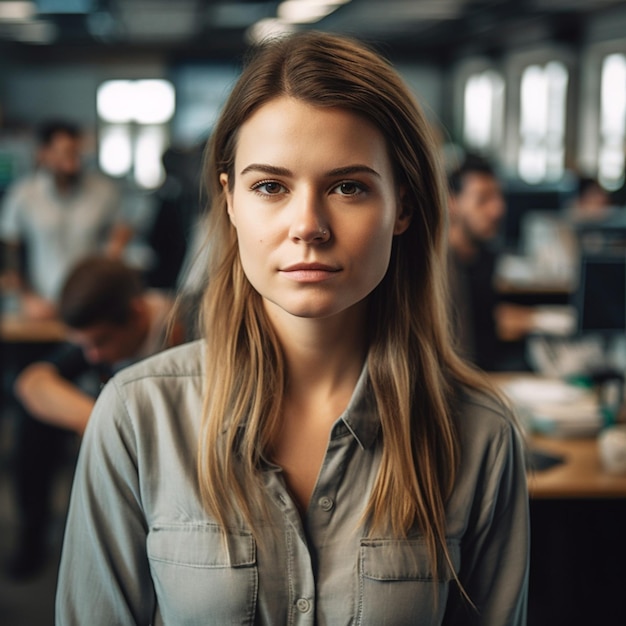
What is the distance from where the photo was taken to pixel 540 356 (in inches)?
134

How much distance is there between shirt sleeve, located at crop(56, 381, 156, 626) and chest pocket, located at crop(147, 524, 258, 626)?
1.4 inches

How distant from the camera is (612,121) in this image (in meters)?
8.72

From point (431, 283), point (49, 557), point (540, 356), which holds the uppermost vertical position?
point (431, 283)

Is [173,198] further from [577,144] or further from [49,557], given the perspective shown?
[577,144]

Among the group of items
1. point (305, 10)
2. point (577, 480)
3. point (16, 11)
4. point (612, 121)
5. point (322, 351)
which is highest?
point (16, 11)

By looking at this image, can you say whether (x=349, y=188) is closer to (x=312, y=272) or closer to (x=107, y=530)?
(x=312, y=272)

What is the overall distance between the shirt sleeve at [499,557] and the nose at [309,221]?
392 millimetres

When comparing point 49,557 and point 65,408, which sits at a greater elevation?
point 65,408

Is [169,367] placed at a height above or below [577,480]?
above

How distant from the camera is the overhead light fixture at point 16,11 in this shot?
8.96 m

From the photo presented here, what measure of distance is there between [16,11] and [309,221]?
9601mm

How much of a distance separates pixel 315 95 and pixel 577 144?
8.92m

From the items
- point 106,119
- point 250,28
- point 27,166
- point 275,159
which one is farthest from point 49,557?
point 106,119

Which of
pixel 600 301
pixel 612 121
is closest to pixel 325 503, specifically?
pixel 600 301
